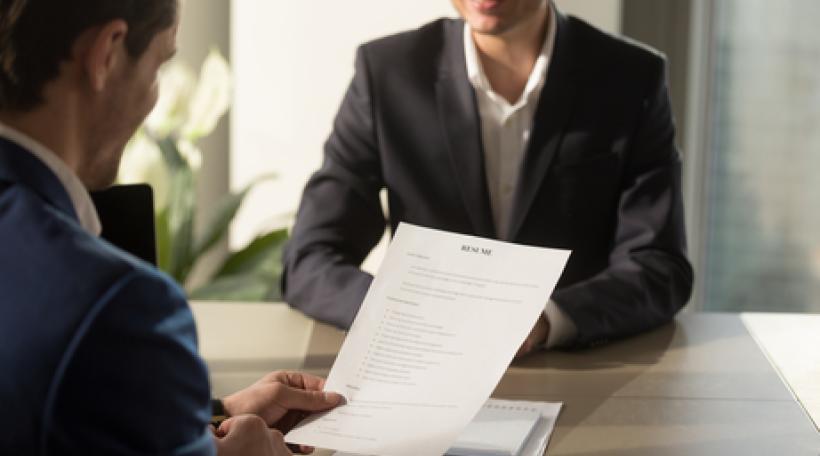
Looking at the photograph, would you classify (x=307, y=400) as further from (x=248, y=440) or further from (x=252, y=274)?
(x=252, y=274)

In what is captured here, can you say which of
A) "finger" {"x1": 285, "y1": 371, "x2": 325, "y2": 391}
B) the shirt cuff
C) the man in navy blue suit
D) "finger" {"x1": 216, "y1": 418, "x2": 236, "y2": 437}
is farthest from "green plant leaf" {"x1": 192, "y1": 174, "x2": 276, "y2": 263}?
the man in navy blue suit

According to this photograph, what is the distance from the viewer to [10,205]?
41.9 inches

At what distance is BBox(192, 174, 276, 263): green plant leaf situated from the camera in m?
3.76

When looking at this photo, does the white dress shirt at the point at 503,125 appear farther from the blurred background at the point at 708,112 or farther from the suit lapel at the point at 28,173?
the suit lapel at the point at 28,173

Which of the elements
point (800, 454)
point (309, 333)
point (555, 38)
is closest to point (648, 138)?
point (555, 38)

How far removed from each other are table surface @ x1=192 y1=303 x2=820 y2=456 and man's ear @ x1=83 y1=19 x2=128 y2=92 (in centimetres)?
78

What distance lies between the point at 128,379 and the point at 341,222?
56.3 inches

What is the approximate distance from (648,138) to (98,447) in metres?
1.69

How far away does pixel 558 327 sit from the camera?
6.75 ft

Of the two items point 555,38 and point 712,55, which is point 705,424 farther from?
point 712,55

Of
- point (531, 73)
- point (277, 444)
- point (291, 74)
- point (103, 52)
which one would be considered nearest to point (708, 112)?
point (291, 74)

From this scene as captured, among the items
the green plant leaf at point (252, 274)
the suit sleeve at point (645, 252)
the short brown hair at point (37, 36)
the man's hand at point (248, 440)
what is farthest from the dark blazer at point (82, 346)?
the green plant leaf at point (252, 274)

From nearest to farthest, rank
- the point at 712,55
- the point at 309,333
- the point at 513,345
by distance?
the point at 513,345 < the point at 309,333 < the point at 712,55

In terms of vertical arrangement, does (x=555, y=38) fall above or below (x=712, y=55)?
above
